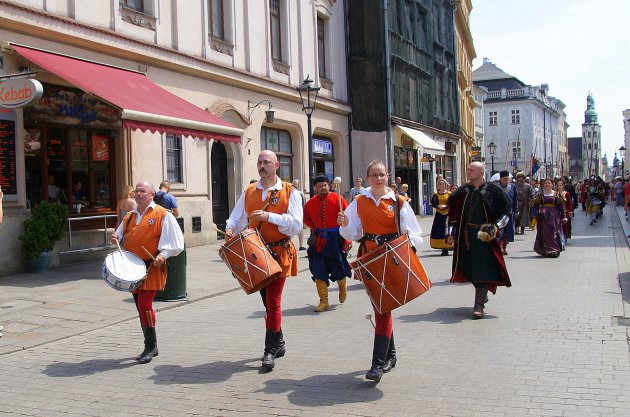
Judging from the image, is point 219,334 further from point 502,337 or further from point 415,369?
point 502,337

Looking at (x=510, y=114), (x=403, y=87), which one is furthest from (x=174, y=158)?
(x=510, y=114)

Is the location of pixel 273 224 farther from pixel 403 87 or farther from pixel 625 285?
pixel 403 87

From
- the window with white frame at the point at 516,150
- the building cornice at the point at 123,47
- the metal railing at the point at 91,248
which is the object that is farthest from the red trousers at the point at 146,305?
the window with white frame at the point at 516,150

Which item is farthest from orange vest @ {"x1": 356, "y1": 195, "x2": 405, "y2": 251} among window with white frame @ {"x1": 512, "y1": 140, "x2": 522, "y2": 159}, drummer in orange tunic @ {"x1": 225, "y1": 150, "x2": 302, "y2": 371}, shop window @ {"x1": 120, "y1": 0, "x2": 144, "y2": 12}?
window with white frame @ {"x1": 512, "y1": 140, "x2": 522, "y2": 159}

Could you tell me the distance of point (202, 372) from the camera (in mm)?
5602

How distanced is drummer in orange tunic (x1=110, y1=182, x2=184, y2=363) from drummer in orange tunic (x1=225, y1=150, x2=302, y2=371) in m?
0.63

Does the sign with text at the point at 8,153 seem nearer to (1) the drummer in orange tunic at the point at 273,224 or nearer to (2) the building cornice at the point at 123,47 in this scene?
(2) the building cornice at the point at 123,47

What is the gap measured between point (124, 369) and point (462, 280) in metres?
4.08

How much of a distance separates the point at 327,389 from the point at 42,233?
26.1 ft

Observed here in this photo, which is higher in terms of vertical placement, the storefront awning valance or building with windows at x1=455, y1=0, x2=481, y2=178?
building with windows at x1=455, y1=0, x2=481, y2=178

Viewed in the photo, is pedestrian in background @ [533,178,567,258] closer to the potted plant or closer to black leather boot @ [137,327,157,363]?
the potted plant

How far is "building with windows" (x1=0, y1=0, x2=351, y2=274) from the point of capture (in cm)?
1147

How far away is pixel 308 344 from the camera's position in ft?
21.3

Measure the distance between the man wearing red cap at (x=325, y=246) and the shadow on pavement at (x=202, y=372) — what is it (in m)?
2.59
